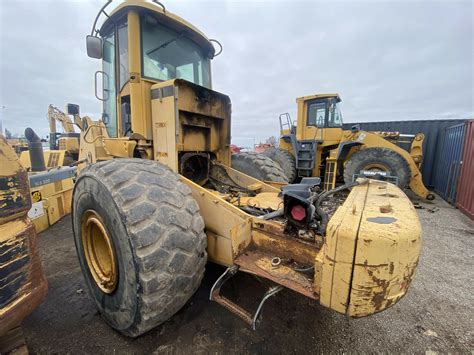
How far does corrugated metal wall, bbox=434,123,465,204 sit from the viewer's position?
6660 mm

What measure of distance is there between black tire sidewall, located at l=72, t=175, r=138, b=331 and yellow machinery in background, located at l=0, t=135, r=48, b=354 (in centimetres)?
39

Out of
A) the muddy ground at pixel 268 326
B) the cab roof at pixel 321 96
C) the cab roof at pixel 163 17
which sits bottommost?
the muddy ground at pixel 268 326

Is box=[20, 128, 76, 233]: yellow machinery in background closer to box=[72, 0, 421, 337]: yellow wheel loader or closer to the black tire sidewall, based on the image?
box=[72, 0, 421, 337]: yellow wheel loader

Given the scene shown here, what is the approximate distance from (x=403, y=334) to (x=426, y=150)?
986 cm

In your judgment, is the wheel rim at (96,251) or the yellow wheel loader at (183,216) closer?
the yellow wheel loader at (183,216)

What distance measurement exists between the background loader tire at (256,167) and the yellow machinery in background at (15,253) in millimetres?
2806

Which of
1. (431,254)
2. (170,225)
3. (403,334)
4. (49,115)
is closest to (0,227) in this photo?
(170,225)

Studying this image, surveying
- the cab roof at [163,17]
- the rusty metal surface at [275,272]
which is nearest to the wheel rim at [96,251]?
the rusty metal surface at [275,272]

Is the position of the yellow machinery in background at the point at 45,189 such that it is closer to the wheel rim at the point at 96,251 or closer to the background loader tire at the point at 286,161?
the wheel rim at the point at 96,251

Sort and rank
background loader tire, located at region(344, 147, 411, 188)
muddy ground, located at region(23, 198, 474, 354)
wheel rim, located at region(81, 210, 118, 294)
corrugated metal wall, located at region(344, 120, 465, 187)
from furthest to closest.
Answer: corrugated metal wall, located at region(344, 120, 465, 187) → background loader tire, located at region(344, 147, 411, 188) → wheel rim, located at region(81, 210, 118, 294) → muddy ground, located at region(23, 198, 474, 354)

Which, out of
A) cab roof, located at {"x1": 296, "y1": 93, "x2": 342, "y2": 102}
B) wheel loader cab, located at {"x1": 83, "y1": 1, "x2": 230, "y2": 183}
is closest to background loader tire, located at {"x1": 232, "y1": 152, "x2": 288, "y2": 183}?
wheel loader cab, located at {"x1": 83, "y1": 1, "x2": 230, "y2": 183}

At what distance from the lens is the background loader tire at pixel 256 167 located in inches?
147

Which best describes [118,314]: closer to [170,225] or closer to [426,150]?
[170,225]

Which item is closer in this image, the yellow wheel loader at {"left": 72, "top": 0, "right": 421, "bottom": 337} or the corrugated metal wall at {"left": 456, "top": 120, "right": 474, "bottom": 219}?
the yellow wheel loader at {"left": 72, "top": 0, "right": 421, "bottom": 337}
